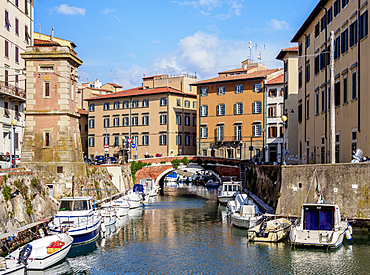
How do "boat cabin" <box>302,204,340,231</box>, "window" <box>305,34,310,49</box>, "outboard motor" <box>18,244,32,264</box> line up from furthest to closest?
"window" <box>305,34,310,49</box> < "boat cabin" <box>302,204,340,231</box> < "outboard motor" <box>18,244,32,264</box>

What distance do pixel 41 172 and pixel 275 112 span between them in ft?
138

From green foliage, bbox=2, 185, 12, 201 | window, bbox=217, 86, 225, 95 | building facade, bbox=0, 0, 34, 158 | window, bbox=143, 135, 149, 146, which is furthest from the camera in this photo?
window, bbox=143, 135, 149, 146

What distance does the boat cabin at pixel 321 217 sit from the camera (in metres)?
29.0

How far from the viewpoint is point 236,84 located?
74875 millimetres

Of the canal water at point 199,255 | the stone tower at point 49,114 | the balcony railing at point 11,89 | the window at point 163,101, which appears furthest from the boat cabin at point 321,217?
the window at point 163,101

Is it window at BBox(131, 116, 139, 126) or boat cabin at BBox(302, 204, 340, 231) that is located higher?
window at BBox(131, 116, 139, 126)

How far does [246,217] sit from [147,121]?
164ft

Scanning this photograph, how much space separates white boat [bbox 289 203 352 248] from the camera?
27.9 meters

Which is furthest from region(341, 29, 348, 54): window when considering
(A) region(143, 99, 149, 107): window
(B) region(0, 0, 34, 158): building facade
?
(A) region(143, 99, 149, 107): window

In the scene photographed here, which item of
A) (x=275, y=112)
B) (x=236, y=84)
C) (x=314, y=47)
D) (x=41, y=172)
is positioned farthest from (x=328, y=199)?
(x=236, y=84)

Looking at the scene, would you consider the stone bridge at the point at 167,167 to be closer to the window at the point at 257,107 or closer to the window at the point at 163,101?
the window at the point at 257,107

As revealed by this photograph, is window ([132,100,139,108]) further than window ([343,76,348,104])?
Yes

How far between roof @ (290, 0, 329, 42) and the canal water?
72.7 ft

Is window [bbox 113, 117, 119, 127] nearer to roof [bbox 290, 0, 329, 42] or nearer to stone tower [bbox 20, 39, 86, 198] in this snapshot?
roof [bbox 290, 0, 329, 42]
